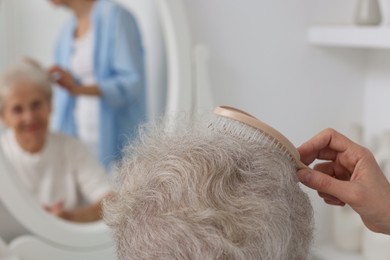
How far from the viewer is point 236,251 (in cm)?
72

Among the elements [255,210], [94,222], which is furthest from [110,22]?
[255,210]

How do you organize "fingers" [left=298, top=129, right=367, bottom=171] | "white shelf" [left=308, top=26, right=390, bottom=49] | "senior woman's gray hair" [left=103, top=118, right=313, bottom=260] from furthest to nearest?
Answer: "white shelf" [left=308, top=26, right=390, bottom=49] → "fingers" [left=298, top=129, right=367, bottom=171] → "senior woman's gray hair" [left=103, top=118, right=313, bottom=260]

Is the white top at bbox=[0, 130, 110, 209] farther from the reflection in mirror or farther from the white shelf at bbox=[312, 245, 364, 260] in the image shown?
the white shelf at bbox=[312, 245, 364, 260]

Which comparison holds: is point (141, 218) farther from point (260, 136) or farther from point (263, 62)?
point (263, 62)

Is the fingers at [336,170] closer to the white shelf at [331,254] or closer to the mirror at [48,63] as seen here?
the mirror at [48,63]

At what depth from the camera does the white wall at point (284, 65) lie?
5.24 ft

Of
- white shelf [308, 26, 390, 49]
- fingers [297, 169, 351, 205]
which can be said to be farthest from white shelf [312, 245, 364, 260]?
fingers [297, 169, 351, 205]

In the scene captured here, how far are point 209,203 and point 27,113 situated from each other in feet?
2.31

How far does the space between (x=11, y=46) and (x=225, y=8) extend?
55 cm

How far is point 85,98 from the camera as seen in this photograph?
1.38 m

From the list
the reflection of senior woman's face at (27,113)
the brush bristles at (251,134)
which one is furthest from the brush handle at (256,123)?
the reflection of senior woman's face at (27,113)

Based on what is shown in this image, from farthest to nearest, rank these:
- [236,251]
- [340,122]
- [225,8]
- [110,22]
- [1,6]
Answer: [340,122] < [225,8] < [110,22] < [1,6] < [236,251]

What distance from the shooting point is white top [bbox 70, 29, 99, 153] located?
1364 millimetres

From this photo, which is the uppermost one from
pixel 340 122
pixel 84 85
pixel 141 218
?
pixel 141 218
